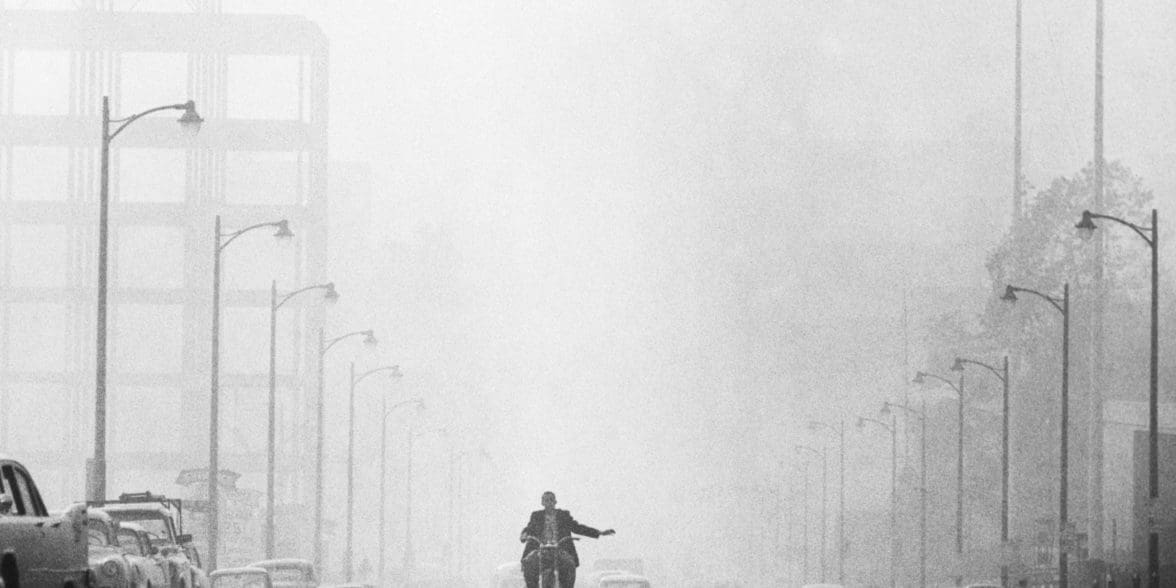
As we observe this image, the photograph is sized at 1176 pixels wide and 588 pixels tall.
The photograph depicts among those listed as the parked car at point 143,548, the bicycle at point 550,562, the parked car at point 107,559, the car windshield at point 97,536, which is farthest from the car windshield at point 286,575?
the bicycle at point 550,562

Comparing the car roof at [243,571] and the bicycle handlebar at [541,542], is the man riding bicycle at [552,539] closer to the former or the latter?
the bicycle handlebar at [541,542]

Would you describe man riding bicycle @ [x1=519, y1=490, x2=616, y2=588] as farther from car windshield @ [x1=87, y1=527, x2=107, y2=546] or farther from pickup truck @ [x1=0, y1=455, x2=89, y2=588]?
pickup truck @ [x1=0, y1=455, x2=89, y2=588]

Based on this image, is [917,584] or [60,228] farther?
[60,228]

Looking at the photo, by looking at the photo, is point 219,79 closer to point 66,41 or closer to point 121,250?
point 66,41

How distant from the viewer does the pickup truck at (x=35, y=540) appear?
2281 centimetres

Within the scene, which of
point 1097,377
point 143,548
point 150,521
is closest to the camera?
point 143,548

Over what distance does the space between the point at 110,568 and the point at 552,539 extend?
17.8 feet

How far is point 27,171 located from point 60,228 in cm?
571

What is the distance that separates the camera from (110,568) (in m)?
31.0

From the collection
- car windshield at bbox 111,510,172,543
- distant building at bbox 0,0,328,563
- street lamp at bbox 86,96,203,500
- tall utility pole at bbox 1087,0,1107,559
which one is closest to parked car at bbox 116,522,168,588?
car windshield at bbox 111,510,172,543

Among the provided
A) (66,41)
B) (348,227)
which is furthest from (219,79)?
(348,227)

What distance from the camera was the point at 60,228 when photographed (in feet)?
448

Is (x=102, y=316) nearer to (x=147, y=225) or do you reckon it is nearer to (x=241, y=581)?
(x=241, y=581)

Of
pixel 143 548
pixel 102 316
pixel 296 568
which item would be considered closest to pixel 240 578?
pixel 296 568
